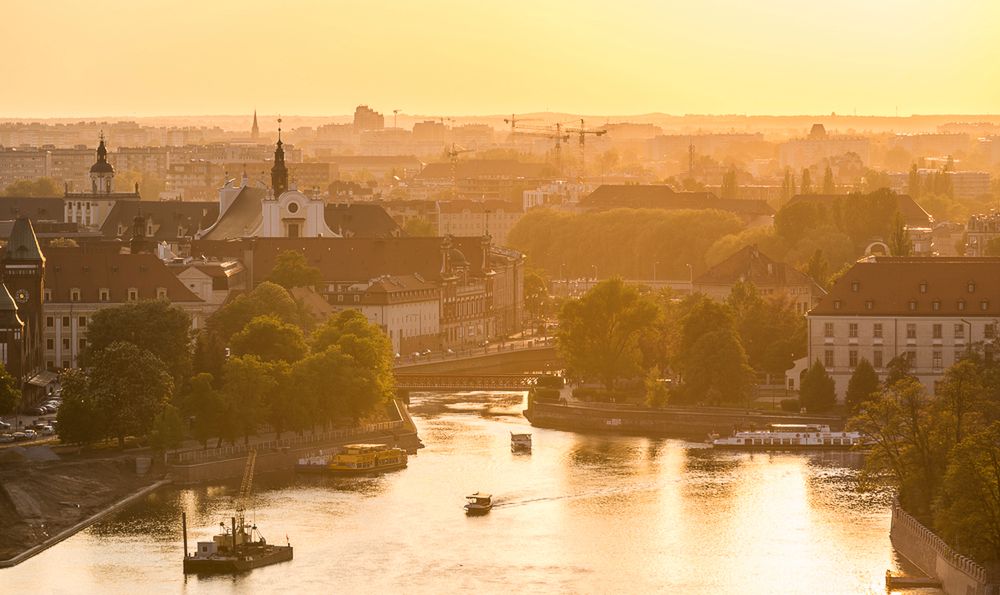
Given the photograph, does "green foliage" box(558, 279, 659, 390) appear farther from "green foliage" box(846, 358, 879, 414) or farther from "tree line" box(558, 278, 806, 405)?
"green foliage" box(846, 358, 879, 414)

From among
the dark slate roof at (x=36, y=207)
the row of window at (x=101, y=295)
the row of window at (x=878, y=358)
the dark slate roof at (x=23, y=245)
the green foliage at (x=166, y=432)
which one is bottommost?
the green foliage at (x=166, y=432)

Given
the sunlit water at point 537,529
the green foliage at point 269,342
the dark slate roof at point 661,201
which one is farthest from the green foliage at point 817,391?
the dark slate roof at point 661,201

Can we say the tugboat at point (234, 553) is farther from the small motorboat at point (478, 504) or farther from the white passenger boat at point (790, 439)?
the white passenger boat at point (790, 439)

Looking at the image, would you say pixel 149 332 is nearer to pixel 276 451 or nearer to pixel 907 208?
pixel 276 451

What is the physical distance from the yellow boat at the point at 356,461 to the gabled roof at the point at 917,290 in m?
16.8

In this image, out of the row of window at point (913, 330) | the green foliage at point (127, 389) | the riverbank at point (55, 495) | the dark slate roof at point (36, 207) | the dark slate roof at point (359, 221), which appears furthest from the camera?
the dark slate roof at point (36, 207)

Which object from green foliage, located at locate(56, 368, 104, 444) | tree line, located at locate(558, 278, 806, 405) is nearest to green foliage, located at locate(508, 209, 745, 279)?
tree line, located at locate(558, 278, 806, 405)

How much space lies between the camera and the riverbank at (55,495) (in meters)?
66.5

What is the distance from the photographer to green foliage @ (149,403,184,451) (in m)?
75.6

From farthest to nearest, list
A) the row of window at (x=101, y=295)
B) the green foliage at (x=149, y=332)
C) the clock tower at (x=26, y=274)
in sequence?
the row of window at (x=101, y=295) → the clock tower at (x=26, y=274) → the green foliage at (x=149, y=332)

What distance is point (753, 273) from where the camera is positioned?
116 metres

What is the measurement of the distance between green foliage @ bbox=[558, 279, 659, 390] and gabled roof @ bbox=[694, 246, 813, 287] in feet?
52.2

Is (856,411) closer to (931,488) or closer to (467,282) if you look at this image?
(931,488)

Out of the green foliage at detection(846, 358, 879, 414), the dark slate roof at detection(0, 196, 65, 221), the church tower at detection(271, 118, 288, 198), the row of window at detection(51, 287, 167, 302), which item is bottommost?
the green foliage at detection(846, 358, 879, 414)
